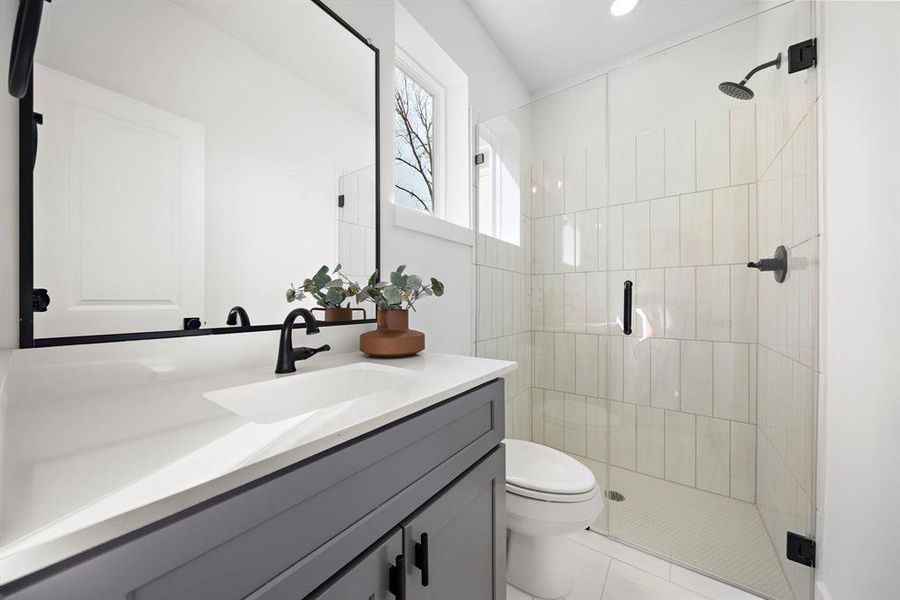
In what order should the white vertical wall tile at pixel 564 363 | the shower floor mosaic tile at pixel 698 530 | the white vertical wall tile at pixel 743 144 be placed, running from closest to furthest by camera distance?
the shower floor mosaic tile at pixel 698 530, the white vertical wall tile at pixel 743 144, the white vertical wall tile at pixel 564 363

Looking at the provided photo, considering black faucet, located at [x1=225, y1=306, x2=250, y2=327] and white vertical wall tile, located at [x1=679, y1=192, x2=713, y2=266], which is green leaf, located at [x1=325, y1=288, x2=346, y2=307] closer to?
black faucet, located at [x1=225, y1=306, x2=250, y2=327]

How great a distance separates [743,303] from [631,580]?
1235mm

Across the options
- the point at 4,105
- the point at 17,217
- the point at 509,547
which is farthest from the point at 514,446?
the point at 4,105

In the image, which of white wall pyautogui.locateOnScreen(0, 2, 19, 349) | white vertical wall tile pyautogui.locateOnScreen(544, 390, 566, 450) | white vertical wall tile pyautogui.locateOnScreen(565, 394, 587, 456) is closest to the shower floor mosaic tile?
white vertical wall tile pyautogui.locateOnScreen(565, 394, 587, 456)

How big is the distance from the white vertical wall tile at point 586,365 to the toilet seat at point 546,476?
1.68 ft

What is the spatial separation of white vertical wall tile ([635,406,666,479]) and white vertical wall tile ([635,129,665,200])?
1045 mm

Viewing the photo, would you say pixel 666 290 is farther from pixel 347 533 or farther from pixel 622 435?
pixel 347 533

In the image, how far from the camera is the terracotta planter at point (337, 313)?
1160 mm

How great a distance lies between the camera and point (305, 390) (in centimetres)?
90

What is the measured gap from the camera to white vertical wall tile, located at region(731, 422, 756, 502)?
1.62 m

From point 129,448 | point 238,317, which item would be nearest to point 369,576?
point 129,448

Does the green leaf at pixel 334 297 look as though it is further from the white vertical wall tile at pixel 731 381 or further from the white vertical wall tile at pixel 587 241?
the white vertical wall tile at pixel 731 381

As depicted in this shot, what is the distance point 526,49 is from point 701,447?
2.28m

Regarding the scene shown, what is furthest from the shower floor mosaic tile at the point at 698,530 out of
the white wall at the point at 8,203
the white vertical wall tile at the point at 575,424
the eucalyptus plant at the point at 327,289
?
the white wall at the point at 8,203
